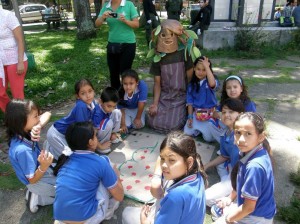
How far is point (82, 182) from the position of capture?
1.90 meters

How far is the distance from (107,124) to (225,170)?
128 cm

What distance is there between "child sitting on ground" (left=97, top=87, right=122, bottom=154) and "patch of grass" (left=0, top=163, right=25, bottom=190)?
2.72 ft

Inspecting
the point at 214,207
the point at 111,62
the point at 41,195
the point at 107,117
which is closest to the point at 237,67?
the point at 111,62

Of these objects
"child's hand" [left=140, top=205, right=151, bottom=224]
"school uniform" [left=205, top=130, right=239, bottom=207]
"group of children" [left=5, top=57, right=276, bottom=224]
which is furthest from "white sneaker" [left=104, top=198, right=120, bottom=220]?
"school uniform" [left=205, top=130, right=239, bottom=207]

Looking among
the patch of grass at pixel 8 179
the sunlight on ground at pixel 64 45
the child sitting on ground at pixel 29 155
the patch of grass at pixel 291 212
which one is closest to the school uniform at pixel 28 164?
the child sitting on ground at pixel 29 155

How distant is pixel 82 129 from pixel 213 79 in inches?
68.1

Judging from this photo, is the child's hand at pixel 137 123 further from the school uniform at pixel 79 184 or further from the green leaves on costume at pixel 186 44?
the school uniform at pixel 79 184

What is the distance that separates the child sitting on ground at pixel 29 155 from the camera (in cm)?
205

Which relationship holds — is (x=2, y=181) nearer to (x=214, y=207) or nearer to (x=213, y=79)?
(x=214, y=207)

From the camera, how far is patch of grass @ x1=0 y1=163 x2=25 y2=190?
2604mm

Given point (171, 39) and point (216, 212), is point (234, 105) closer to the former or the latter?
point (216, 212)

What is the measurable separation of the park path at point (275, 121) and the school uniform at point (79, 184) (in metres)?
0.33

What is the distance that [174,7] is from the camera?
9211 mm

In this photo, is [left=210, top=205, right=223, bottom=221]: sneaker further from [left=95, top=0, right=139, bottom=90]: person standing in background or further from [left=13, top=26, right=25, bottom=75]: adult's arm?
[left=13, top=26, right=25, bottom=75]: adult's arm
